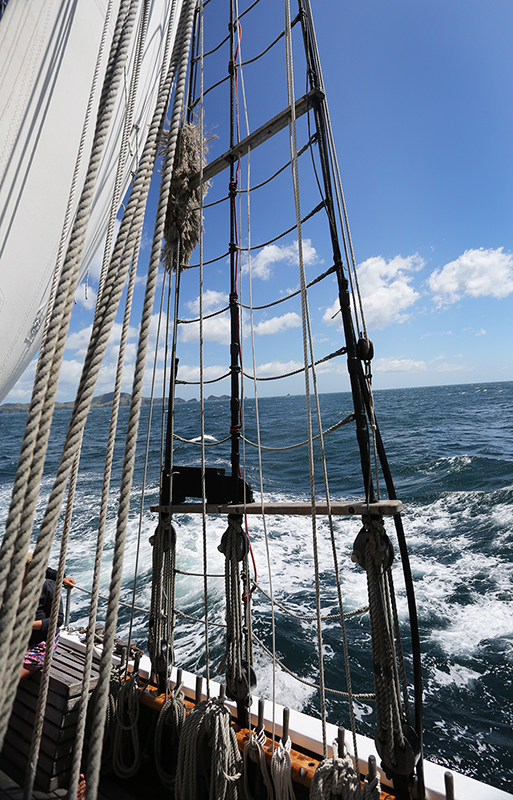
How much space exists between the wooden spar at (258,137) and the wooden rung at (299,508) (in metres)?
2.40

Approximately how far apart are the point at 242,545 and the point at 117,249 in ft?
5.97

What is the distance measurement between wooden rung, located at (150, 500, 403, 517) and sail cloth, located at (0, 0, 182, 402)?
1.55 metres

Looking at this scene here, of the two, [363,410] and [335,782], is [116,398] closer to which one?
[363,410]

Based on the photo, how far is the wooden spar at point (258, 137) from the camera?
→ 7.95 ft

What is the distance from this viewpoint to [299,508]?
6.53 feet

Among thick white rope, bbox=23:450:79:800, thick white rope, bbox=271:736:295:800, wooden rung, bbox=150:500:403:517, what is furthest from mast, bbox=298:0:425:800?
thick white rope, bbox=23:450:79:800

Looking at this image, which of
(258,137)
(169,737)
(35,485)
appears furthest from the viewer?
(258,137)

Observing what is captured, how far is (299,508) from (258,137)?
2.70 metres

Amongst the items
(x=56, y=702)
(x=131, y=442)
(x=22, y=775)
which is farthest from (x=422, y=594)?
(x=131, y=442)

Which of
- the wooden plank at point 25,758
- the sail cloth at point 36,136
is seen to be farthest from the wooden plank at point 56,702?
the sail cloth at point 36,136

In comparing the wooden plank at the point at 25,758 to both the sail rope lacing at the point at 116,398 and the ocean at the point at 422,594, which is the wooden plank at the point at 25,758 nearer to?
the sail rope lacing at the point at 116,398

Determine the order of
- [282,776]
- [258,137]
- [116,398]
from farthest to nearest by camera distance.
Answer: [258,137], [282,776], [116,398]

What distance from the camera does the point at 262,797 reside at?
1896mm

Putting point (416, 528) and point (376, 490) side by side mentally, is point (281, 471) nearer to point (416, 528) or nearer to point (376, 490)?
point (416, 528)
